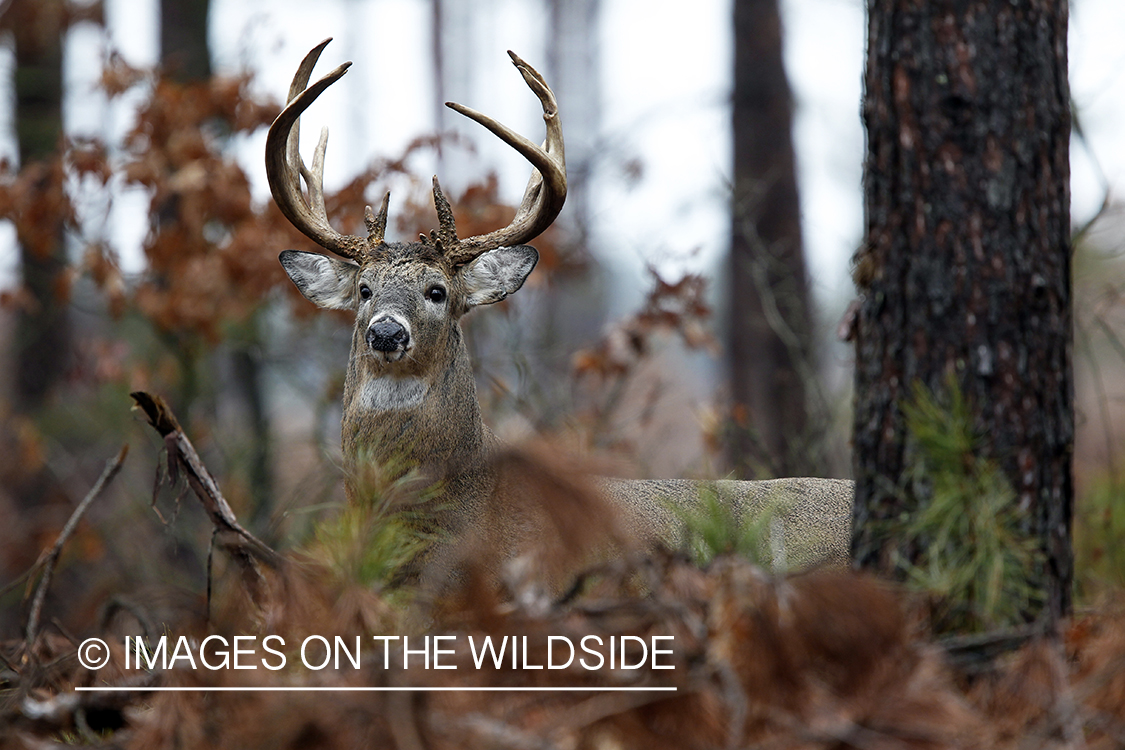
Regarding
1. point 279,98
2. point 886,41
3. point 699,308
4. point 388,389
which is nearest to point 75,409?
point 279,98

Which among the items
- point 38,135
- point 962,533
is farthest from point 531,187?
point 38,135

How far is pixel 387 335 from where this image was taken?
454cm

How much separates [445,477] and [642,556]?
88.6 inches

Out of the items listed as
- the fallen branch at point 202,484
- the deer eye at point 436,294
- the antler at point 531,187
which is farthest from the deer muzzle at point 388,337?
the fallen branch at point 202,484

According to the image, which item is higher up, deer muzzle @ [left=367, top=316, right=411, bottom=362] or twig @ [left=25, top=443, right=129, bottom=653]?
deer muzzle @ [left=367, top=316, right=411, bottom=362]

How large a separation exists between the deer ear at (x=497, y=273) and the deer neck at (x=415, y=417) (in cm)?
41

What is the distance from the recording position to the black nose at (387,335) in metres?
4.54

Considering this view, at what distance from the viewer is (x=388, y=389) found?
477 cm

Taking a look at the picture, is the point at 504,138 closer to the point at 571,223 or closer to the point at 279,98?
the point at 279,98

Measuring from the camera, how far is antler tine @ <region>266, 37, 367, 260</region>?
15.1ft

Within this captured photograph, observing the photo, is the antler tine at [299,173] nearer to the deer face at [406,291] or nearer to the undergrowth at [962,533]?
the deer face at [406,291]

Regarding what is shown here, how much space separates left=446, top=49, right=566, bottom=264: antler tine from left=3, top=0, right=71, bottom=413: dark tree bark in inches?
299

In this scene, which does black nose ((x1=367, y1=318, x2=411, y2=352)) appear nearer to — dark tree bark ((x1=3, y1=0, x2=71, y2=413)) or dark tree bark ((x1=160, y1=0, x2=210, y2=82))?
dark tree bark ((x1=160, y1=0, x2=210, y2=82))

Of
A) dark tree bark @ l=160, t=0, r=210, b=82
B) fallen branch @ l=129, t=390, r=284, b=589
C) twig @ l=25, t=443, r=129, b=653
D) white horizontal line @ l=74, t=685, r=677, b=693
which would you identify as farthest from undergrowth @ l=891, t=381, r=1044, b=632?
dark tree bark @ l=160, t=0, r=210, b=82
